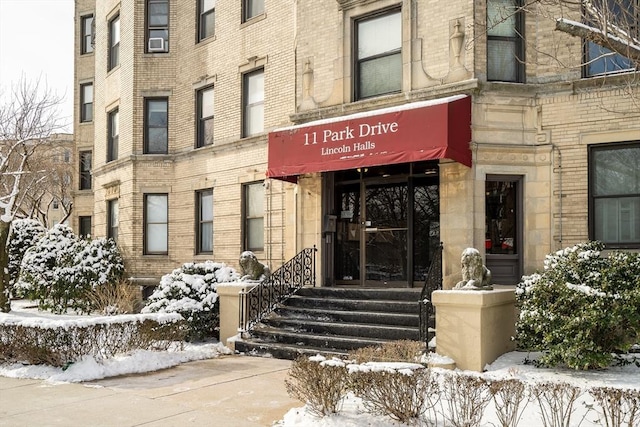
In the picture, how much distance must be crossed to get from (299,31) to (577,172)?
7073 mm

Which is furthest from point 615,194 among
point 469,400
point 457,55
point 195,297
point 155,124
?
point 155,124

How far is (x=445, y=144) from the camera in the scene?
11125 mm

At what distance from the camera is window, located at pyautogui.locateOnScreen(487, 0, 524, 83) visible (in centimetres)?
1227

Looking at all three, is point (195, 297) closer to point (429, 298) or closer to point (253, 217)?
point (253, 217)

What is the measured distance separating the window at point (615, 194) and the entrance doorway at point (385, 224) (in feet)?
9.65

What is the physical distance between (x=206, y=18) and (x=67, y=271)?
852 cm

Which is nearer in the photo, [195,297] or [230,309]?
[230,309]

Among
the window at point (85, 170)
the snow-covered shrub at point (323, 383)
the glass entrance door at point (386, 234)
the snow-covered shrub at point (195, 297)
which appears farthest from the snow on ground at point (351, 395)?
the window at point (85, 170)

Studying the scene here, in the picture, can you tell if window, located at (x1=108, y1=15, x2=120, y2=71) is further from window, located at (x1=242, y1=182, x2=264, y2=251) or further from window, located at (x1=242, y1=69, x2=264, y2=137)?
window, located at (x1=242, y1=182, x2=264, y2=251)

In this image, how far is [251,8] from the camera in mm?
Answer: 17312

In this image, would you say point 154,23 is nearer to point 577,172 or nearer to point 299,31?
point 299,31

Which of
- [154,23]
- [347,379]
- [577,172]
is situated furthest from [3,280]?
[577,172]

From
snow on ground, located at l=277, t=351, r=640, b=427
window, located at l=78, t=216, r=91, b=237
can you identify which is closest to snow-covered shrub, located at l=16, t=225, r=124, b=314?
window, located at l=78, t=216, r=91, b=237

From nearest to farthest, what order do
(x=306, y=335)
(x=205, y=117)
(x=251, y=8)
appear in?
1. (x=306, y=335)
2. (x=251, y=8)
3. (x=205, y=117)
